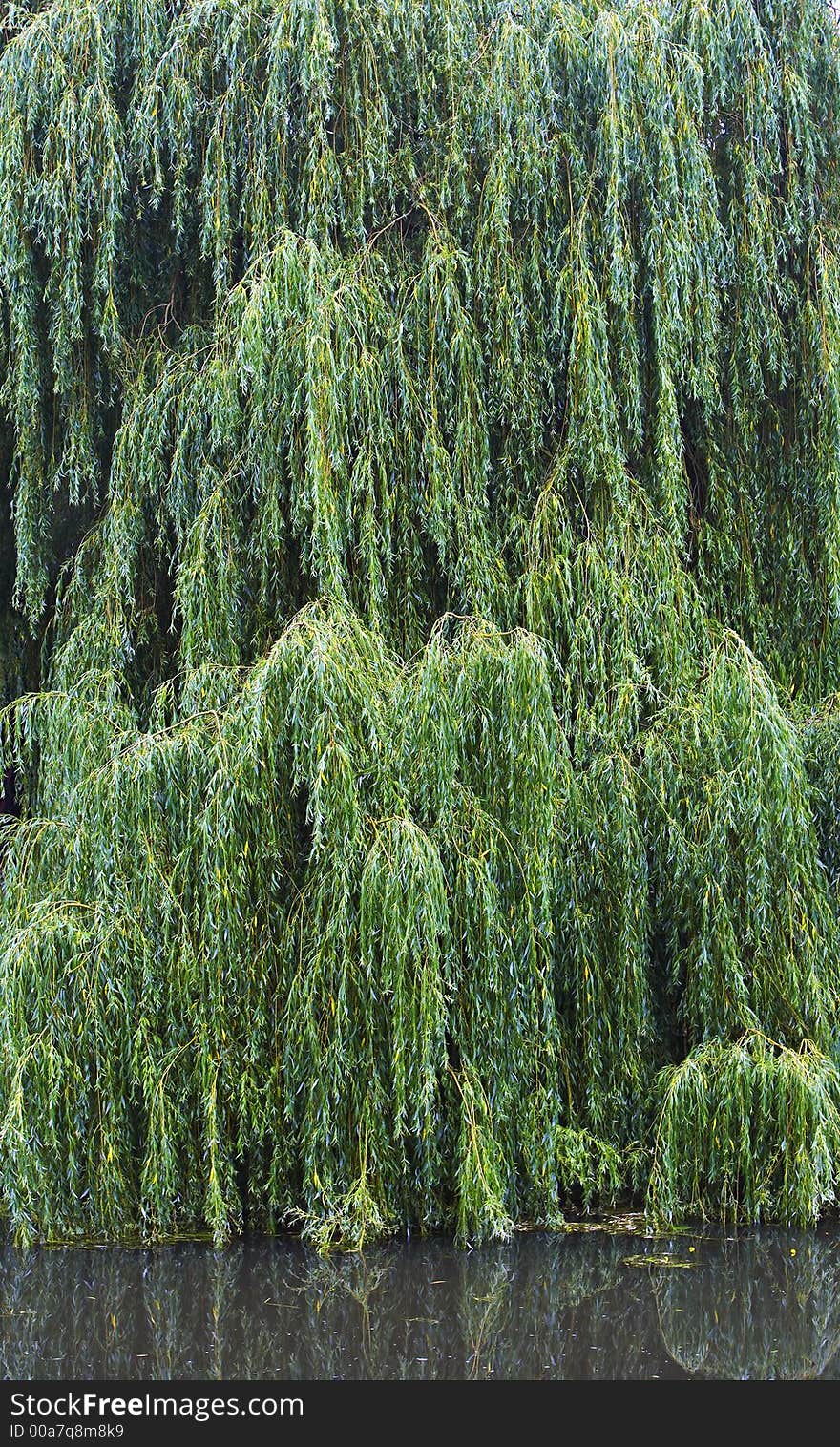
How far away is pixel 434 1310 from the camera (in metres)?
4.66

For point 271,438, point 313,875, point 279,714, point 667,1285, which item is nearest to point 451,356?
point 271,438

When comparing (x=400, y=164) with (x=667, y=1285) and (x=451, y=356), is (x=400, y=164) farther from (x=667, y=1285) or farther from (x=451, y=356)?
(x=667, y=1285)

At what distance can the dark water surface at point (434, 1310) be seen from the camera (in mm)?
4223

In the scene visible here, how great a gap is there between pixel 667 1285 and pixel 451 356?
4.06 metres

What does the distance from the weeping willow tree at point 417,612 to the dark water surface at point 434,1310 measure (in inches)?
7.6

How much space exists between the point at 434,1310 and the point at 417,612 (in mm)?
3045

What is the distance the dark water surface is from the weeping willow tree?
194 millimetres

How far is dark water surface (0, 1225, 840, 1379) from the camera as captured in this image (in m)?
4.22
